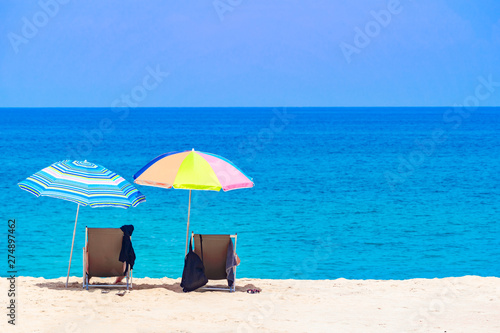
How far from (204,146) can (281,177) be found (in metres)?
30.4

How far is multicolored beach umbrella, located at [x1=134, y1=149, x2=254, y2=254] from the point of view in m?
8.67

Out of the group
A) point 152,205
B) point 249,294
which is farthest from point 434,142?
point 249,294

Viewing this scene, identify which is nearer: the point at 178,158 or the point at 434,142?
the point at 178,158

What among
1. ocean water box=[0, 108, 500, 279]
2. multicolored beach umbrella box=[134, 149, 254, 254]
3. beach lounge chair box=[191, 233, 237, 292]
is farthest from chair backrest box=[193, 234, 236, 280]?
ocean water box=[0, 108, 500, 279]

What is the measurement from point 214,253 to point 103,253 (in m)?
1.48

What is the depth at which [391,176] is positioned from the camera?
124 feet

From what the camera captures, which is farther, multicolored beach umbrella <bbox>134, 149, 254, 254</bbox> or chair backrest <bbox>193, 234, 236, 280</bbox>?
chair backrest <bbox>193, 234, 236, 280</bbox>

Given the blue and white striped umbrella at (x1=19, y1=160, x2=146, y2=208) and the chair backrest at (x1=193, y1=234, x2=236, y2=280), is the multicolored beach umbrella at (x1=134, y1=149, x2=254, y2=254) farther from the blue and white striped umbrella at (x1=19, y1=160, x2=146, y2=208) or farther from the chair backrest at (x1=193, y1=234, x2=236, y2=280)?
the chair backrest at (x1=193, y1=234, x2=236, y2=280)

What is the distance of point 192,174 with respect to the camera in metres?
8.75

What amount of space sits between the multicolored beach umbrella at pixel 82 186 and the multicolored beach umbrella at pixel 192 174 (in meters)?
0.29

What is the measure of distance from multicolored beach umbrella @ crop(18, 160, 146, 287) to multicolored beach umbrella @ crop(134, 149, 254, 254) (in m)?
0.29

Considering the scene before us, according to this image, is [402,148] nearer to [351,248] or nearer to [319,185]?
[319,185]

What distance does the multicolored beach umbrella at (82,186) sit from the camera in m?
8.41

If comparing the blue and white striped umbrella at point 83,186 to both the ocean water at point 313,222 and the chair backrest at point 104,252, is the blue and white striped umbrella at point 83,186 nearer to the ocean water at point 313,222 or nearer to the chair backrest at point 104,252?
the chair backrest at point 104,252
